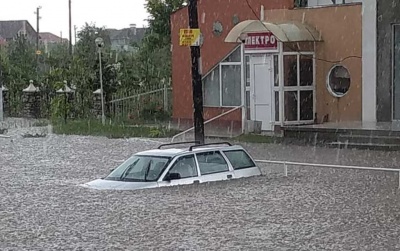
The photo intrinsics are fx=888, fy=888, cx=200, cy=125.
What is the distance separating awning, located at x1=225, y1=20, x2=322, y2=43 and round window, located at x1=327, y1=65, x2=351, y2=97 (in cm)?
125

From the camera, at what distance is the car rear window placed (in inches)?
742

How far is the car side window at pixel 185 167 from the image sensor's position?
17953 millimetres

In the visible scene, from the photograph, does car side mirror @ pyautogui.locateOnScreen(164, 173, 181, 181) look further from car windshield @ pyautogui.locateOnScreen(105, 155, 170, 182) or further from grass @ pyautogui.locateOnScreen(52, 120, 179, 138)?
grass @ pyautogui.locateOnScreen(52, 120, 179, 138)

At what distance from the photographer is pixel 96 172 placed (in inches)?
861

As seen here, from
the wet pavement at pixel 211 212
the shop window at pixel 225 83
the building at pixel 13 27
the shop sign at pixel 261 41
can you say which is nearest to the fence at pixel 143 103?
the shop window at pixel 225 83

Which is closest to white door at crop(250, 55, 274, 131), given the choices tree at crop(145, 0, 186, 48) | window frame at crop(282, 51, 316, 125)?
window frame at crop(282, 51, 316, 125)

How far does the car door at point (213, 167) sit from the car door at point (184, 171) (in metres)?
0.14

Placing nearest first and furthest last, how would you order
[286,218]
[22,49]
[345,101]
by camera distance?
1. [286,218]
2. [345,101]
3. [22,49]

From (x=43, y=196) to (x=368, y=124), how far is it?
13229 mm

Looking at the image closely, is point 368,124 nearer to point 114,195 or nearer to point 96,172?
point 96,172

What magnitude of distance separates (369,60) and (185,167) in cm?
1276

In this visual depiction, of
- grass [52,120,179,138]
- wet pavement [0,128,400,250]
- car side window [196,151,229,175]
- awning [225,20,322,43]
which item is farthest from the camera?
grass [52,120,179,138]

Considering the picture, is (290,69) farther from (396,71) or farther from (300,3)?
(396,71)

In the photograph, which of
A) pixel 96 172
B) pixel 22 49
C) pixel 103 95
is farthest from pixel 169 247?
pixel 22 49
